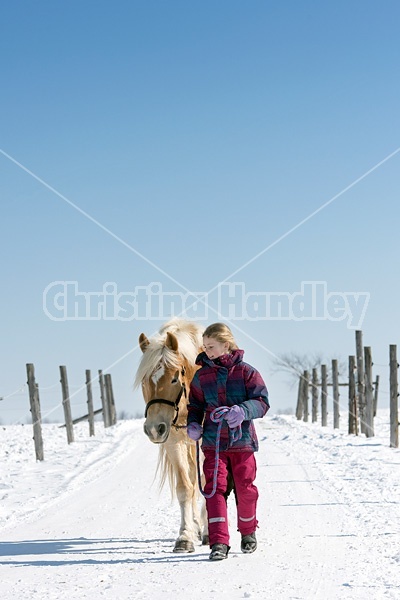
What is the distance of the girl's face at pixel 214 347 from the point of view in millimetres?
5633

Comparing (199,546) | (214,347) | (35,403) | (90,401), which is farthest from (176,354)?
(90,401)

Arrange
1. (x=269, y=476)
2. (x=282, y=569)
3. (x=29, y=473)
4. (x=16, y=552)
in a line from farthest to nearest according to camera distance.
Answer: (x=29, y=473) → (x=269, y=476) → (x=16, y=552) → (x=282, y=569)

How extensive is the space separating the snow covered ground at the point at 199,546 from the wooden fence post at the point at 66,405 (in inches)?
266

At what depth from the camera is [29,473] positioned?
13.8m

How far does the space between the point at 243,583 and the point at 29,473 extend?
9849 millimetres

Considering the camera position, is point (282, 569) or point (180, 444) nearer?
point (282, 569)

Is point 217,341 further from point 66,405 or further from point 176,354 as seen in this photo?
point 66,405

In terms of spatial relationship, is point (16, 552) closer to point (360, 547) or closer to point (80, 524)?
point (80, 524)

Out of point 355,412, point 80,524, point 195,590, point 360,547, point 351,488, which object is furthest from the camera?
point 355,412

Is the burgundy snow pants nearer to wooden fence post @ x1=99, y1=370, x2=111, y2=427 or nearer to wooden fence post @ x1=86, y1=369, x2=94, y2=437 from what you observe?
wooden fence post @ x1=86, y1=369, x2=94, y2=437

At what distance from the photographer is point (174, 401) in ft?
19.7

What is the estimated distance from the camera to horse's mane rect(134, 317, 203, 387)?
603 centimetres

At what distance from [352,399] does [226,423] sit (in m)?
17.3

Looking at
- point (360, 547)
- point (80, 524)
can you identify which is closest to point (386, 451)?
point (80, 524)
